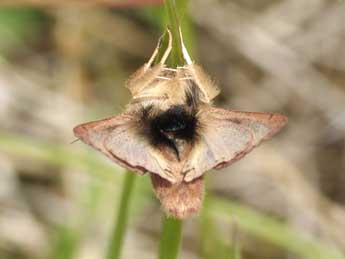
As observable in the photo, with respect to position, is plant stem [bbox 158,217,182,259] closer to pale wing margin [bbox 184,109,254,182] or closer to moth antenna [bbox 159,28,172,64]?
pale wing margin [bbox 184,109,254,182]

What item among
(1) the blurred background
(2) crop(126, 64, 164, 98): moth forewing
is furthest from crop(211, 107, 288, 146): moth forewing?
(1) the blurred background

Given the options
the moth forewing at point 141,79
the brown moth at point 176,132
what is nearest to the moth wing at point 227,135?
the brown moth at point 176,132

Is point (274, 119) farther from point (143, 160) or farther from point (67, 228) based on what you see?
point (67, 228)

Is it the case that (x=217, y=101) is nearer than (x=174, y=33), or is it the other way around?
(x=174, y=33)

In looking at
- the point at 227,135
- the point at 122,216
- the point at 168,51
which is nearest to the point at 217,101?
the point at 122,216

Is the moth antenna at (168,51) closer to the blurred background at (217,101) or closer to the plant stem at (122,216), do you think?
the plant stem at (122,216)

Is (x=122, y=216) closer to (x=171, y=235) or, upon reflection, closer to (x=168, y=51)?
(x=171, y=235)

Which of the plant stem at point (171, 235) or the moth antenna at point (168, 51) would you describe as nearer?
the moth antenna at point (168, 51)
